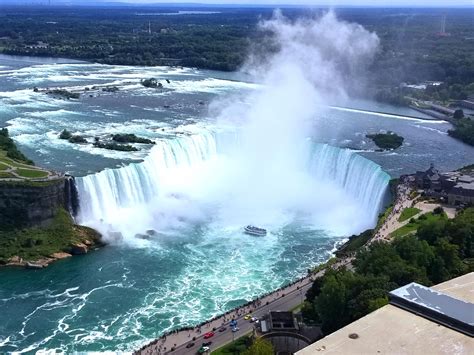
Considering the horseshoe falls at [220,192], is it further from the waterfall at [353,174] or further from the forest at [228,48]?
the forest at [228,48]

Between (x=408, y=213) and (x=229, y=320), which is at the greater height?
(x=408, y=213)

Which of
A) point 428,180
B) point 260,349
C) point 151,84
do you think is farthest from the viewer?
point 151,84

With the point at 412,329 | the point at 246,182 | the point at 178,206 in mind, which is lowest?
the point at 178,206

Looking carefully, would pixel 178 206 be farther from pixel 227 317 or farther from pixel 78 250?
pixel 227 317

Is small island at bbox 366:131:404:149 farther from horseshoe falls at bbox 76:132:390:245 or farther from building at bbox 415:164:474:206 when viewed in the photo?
building at bbox 415:164:474:206

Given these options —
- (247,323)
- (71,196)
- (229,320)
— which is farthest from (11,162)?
(247,323)

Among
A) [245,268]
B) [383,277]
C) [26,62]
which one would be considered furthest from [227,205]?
[26,62]
